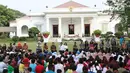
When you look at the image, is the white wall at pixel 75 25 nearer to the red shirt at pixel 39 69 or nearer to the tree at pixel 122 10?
the tree at pixel 122 10

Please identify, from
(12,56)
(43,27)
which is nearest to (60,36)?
(43,27)

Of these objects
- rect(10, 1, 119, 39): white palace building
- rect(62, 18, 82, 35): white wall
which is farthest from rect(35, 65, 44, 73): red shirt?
rect(62, 18, 82, 35): white wall

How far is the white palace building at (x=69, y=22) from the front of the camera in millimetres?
50062

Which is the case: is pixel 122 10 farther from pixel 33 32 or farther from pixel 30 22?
pixel 30 22

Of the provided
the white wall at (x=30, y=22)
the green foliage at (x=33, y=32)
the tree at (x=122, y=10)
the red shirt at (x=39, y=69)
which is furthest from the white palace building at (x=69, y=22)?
the red shirt at (x=39, y=69)

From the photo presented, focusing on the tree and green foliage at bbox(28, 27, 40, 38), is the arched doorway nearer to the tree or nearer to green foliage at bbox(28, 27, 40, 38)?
green foliage at bbox(28, 27, 40, 38)

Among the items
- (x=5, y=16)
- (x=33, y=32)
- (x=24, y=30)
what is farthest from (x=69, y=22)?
(x=5, y=16)

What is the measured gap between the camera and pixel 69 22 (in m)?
51.8

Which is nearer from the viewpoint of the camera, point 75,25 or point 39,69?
point 39,69

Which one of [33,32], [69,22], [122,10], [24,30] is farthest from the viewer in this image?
[24,30]

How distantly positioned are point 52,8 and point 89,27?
6153 millimetres

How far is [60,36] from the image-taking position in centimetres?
4878

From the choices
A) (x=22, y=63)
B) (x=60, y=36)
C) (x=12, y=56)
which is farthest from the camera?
(x=60, y=36)

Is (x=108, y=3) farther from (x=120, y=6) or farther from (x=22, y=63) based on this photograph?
(x=22, y=63)
